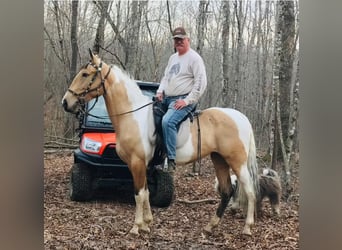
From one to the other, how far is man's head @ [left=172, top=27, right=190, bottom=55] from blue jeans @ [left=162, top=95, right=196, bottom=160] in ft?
0.94

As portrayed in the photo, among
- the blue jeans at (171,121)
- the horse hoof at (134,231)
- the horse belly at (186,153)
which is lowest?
the horse hoof at (134,231)

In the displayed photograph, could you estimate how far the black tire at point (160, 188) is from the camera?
8.90 ft

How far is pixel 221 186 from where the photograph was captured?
2736 mm

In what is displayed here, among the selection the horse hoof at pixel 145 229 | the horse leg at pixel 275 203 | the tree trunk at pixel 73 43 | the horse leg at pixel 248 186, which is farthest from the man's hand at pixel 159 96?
the horse leg at pixel 275 203

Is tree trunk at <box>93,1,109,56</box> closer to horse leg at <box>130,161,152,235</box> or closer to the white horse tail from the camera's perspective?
horse leg at <box>130,161,152,235</box>

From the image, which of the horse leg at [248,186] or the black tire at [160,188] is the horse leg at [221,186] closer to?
the horse leg at [248,186]

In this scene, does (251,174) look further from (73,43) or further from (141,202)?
(73,43)

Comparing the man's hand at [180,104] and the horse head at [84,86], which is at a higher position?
the horse head at [84,86]

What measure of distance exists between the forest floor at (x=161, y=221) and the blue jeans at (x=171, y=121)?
0.15 meters

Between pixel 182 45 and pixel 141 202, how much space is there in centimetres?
99

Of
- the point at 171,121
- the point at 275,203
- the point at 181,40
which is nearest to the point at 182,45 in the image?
the point at 181,40

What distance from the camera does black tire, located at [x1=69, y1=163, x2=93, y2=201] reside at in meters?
2.71
